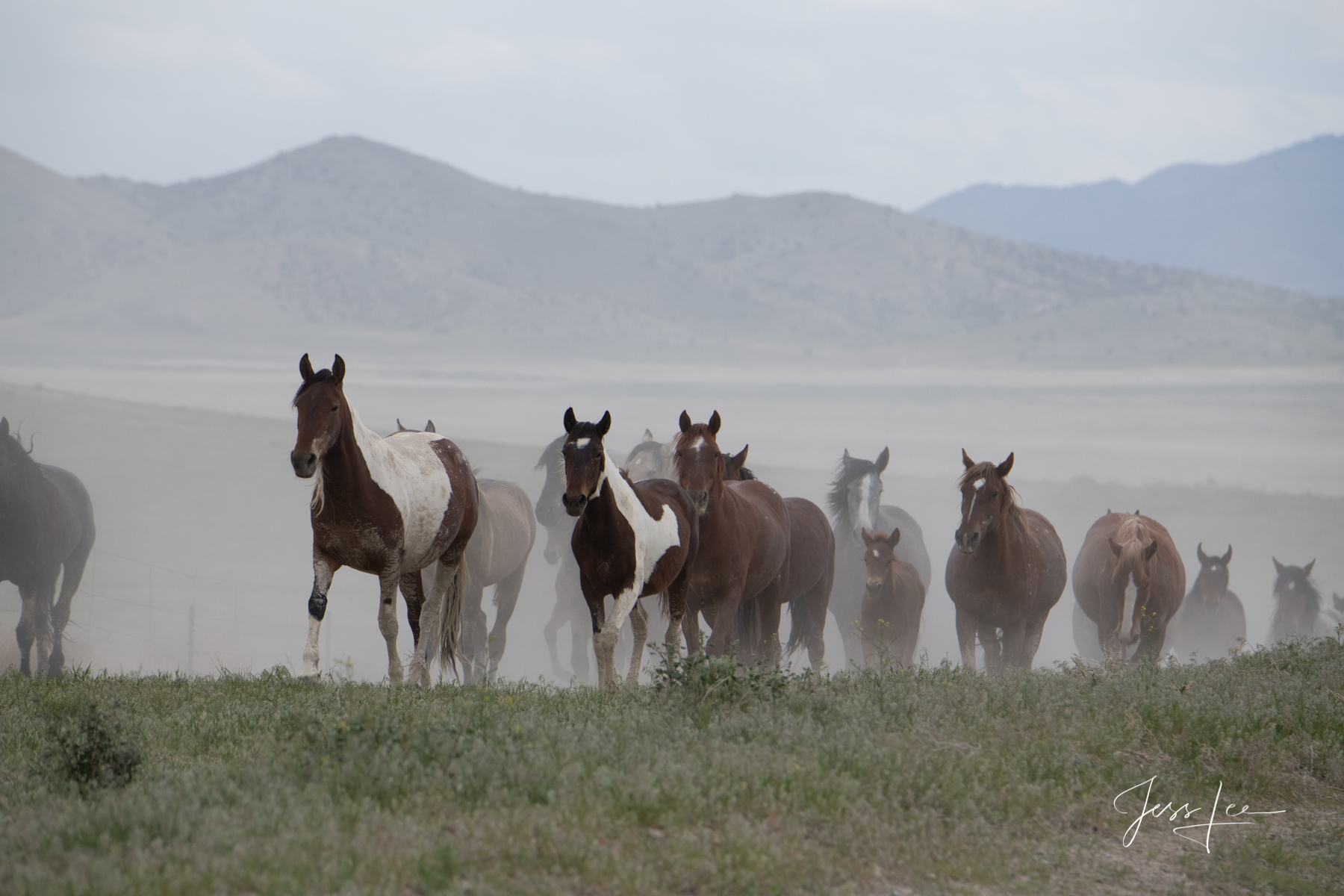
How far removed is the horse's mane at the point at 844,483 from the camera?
52.0 ft

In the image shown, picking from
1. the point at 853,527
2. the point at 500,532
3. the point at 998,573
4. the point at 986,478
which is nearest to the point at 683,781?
the point at 986,478

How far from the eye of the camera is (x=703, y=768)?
5.93 meters

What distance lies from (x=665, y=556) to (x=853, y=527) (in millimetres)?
7344

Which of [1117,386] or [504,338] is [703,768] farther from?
[504,338]

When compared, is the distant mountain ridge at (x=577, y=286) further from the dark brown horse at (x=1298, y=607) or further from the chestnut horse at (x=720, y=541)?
the chestnut horse at (x=720, y=541)

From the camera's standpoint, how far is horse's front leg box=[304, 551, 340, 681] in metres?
8.14

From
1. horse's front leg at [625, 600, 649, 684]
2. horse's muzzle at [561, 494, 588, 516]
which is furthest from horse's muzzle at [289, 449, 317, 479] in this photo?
horse's front leg at [625, 600, 649, 684]

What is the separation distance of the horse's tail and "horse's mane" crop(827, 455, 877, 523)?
7045mm

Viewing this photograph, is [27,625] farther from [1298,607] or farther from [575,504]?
[1298,607]

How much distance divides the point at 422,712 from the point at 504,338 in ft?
404

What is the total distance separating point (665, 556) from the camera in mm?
8914

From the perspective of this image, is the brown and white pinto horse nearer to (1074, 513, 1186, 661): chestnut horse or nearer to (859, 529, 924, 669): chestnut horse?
(859, 529, 924, 669): chestnut horse

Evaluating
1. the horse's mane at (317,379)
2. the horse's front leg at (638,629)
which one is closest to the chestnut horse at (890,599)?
the horse's front leg at (638,629)

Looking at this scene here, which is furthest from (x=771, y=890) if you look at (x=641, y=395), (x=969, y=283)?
(x=969, y=283)
